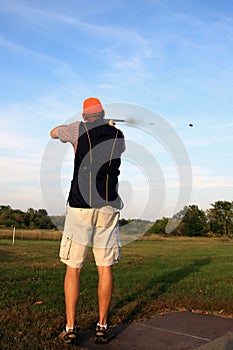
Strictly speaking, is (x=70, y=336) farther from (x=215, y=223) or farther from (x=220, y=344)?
(x=215, y=223)

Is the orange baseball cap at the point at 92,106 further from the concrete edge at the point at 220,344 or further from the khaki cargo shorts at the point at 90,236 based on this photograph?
the concrete edge at the point at 220,344

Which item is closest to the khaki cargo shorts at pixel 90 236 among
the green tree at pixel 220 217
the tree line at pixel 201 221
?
the tree line at pixel 201 221

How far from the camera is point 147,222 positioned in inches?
202

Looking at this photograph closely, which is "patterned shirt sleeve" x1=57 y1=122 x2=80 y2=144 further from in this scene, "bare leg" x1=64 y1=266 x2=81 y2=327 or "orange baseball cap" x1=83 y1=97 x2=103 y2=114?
"bare leg" x1=64 y1=266 x2=81 y2=327

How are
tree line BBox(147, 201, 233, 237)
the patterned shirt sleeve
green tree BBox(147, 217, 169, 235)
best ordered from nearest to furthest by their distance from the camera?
the patterned shirt sleeve
green tree BBox(147, 217, 169, 235)
tree line BBox(147, 201, 233, 237)

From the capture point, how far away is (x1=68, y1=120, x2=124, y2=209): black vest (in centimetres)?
420

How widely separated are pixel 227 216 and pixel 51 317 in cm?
6954

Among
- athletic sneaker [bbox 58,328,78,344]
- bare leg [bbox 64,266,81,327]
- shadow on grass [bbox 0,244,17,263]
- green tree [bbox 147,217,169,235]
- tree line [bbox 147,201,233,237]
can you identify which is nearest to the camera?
athletic sneaker [bbox 58,328,78,344]

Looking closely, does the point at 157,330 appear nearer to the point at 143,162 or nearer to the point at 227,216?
the point at 143,162

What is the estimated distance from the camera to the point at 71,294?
418 cm

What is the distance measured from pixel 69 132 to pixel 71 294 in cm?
152

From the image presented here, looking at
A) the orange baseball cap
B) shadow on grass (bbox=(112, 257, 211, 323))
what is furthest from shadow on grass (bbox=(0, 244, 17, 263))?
the orange baseball cap

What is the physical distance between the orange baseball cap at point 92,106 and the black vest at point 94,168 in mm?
118

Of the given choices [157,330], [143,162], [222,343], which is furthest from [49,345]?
[143,162]
